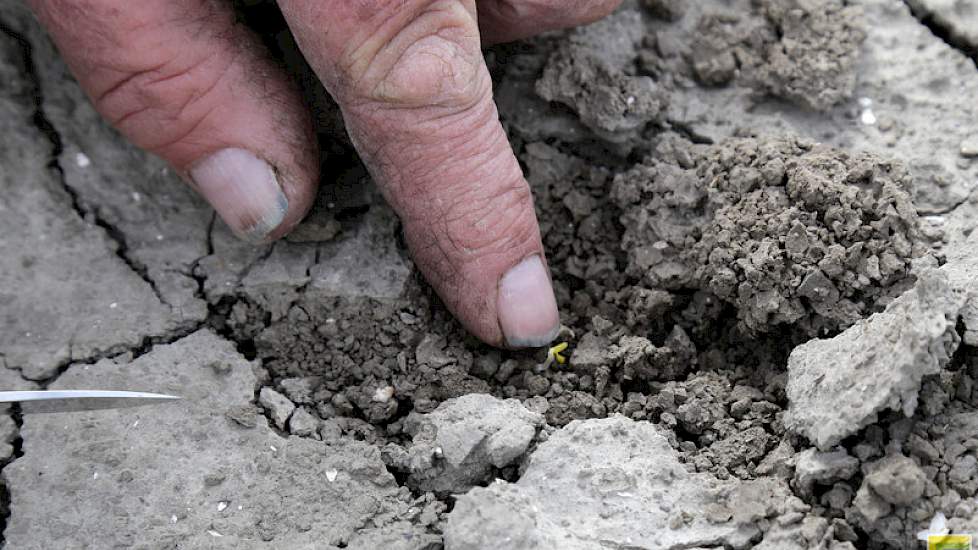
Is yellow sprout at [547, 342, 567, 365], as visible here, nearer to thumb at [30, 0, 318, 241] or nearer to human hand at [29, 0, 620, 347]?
human hand at [29, 0, 620, 347]

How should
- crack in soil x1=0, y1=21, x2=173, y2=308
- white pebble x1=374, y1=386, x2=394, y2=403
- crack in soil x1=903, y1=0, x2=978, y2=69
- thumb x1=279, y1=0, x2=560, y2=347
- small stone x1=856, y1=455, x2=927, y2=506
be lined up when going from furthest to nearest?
crack in soil x1=903, y1=0, x2=978, y2=69
crack in soil x1=0, y1=21, x2=173, y2=308
white pebble x1=374, y1=386, x2=394, y2=403
thumb x1=279, y1=0, x2=560, y2=347
small stone x1=856, y1=455, x2=927, y2=506

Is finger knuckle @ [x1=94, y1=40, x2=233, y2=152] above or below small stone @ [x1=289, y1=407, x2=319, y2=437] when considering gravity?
above

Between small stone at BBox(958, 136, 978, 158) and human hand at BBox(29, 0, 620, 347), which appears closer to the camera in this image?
human hand at BBox(29, 0, 620, 347)

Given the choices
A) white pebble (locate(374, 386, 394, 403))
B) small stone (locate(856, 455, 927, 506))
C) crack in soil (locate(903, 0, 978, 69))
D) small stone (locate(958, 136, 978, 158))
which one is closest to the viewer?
small stone (locate(856, 455, 927, 506))

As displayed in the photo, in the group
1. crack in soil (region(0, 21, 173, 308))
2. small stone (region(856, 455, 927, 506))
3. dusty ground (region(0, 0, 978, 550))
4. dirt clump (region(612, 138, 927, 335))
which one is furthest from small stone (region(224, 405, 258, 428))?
small stone (region(856, 455, 927, 506))

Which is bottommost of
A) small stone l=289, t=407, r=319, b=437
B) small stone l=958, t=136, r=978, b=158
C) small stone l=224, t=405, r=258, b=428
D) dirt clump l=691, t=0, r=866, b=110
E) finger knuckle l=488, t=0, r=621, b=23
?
small stone l=289, t=407, r=319, b=437

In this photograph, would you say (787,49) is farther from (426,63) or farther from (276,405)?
(276,405)

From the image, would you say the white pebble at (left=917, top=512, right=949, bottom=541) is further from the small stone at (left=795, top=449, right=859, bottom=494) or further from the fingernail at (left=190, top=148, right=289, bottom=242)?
the fingernail at (left=190, top=148, right=289, bottom=242)
